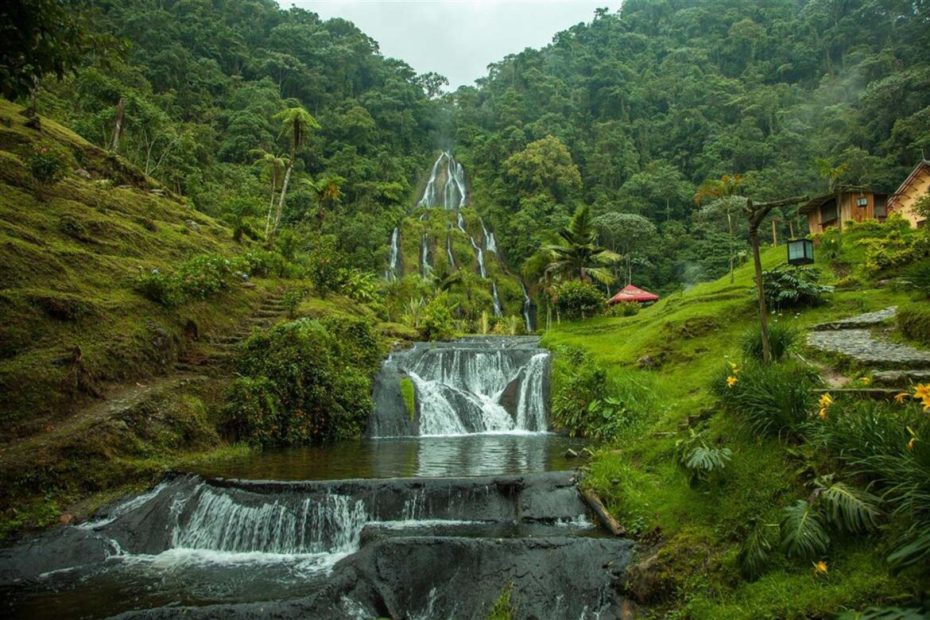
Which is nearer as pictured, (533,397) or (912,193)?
(533,397)

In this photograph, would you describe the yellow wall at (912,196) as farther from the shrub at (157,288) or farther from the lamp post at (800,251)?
the shrub at (157,288)

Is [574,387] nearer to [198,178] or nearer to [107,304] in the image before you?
[107,304]

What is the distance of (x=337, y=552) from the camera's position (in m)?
7.57

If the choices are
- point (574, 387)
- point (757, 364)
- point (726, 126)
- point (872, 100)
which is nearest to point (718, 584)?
point (757, 364)

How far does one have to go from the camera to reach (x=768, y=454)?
6.12m

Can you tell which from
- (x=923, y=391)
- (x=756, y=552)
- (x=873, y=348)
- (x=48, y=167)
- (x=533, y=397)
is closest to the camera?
(x=923, y=391)

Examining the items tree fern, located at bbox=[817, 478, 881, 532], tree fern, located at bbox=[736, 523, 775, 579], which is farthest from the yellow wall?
tree fern, located at bbox=[736, 523, 775, 579]

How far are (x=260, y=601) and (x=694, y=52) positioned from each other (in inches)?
3553

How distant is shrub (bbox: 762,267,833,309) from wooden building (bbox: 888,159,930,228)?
45.0 ft

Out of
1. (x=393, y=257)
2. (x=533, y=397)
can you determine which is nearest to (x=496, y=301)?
(x=393, y=257)

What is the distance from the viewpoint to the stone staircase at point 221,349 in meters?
13.1

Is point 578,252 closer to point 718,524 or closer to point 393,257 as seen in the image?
point 718,524

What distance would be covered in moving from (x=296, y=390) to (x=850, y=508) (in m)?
12.2

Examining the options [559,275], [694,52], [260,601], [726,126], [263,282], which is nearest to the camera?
[260,601]
